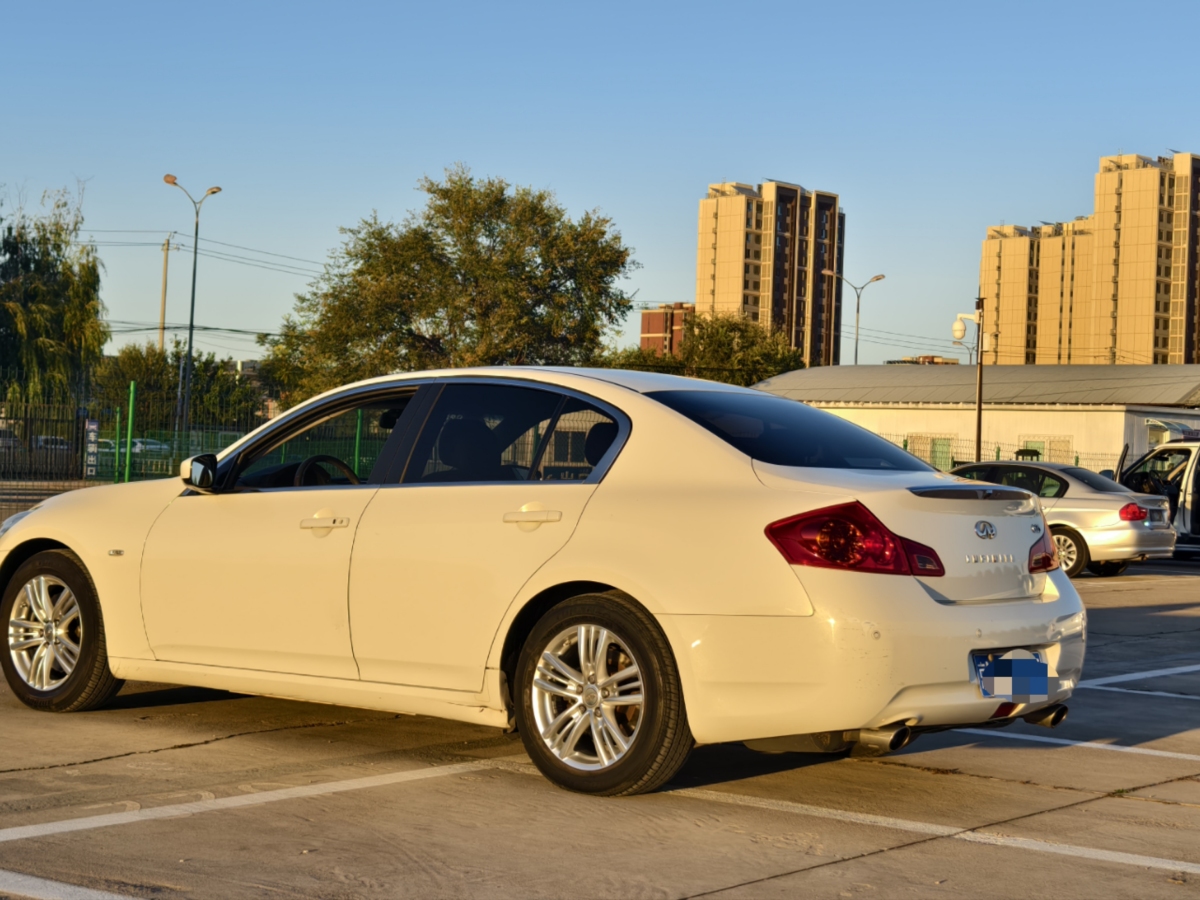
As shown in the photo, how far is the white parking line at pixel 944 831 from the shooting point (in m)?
4.69

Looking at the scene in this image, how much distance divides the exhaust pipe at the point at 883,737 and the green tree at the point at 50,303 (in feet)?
135

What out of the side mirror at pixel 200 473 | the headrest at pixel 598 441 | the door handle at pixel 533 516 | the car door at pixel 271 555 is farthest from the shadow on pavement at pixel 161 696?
the headrest at pixel 598 441

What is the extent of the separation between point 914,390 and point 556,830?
5947 cm

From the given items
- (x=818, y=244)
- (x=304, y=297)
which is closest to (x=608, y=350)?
(x=304, y=297)

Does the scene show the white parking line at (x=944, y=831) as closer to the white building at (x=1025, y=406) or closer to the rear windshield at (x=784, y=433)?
the rear windshield at (x=784, y=433)

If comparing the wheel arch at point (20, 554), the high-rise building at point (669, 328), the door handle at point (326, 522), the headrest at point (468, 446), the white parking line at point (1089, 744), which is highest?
the high-rise building at point (669, 328)

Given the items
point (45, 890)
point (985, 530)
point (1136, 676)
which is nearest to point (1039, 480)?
point (1136, 676)

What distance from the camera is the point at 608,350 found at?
64.9 meters

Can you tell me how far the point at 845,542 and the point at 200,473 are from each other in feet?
10.2

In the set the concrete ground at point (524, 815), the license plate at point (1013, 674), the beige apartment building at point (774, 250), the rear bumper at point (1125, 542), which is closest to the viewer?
the concrete ground at point (524, 815)

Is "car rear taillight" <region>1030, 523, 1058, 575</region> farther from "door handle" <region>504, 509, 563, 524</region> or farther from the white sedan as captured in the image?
"door handle" <region>504, 509, 563, 524</region>

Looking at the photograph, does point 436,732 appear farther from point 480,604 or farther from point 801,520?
point 801,520

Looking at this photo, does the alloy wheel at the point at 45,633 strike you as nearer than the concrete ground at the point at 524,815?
No

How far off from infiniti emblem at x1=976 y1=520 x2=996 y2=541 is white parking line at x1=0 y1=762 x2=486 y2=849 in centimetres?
221
